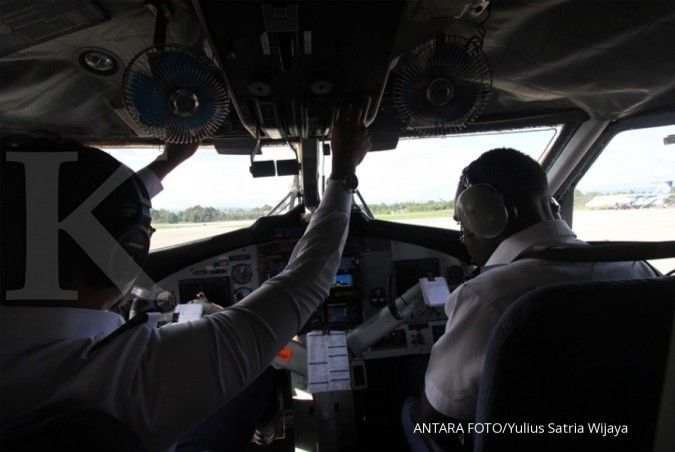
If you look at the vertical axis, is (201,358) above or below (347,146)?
below

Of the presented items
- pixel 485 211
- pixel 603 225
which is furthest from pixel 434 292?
pixel 603 225

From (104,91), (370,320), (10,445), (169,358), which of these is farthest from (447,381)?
(104,91)

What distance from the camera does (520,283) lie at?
0.99 meters

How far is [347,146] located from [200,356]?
0.69 m

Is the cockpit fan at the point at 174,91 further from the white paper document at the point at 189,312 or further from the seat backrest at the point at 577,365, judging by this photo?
the white paper document at the point at 189,312

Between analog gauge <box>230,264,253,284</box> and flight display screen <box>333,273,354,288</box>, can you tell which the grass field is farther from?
flight display screen <box>333,273,354,288</box>

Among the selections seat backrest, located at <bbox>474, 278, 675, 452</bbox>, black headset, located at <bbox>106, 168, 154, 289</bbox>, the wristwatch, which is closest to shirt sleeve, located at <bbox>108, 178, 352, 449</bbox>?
black headset, located at <bbox>106, 168, 154, 289</bbox>

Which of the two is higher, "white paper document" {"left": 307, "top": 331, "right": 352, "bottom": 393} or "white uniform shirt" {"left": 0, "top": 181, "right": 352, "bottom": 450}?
"white uniform shirt" {"left": 0, "top": 181, "right": 352, "bottom": 450}

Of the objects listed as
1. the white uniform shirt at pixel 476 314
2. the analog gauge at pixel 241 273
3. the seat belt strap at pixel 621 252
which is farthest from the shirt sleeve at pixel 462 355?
the analog gauge at pixel 241 273

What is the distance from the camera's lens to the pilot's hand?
105 centimetres

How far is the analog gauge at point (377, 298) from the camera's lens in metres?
2.53

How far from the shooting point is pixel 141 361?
0.63 meters

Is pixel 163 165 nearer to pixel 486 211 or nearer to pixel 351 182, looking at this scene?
pixel 351 182

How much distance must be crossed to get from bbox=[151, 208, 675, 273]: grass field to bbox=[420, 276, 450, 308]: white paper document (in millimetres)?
483
